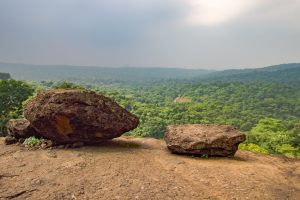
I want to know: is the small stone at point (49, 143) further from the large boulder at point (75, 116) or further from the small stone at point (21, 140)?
the small stone at point (21, 140)

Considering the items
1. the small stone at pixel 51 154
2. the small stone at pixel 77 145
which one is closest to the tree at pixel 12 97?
the small stone at pixel 77 145

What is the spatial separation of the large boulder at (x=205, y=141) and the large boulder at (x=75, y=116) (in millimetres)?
3166

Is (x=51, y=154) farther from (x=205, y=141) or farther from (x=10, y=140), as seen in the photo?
(x=205, y=141)

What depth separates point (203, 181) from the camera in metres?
13.9

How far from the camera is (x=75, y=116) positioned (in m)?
17.6

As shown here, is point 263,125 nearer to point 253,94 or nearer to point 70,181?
point 70,181

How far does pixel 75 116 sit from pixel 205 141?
25.3 feet

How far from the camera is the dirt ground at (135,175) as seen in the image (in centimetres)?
1219

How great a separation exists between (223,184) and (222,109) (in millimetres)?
110178

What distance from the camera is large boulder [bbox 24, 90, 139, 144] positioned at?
17656 mm

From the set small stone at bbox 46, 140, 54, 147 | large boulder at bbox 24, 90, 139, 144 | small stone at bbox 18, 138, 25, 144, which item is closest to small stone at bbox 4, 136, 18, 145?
small stone at bbox 18, 138, 25, 144

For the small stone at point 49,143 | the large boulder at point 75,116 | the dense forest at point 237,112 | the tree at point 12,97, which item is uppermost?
the large boulder at point 75,116

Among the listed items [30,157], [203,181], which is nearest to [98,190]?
[203,181]

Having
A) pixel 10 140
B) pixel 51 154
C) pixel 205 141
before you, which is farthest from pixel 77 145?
pixel 205 141
